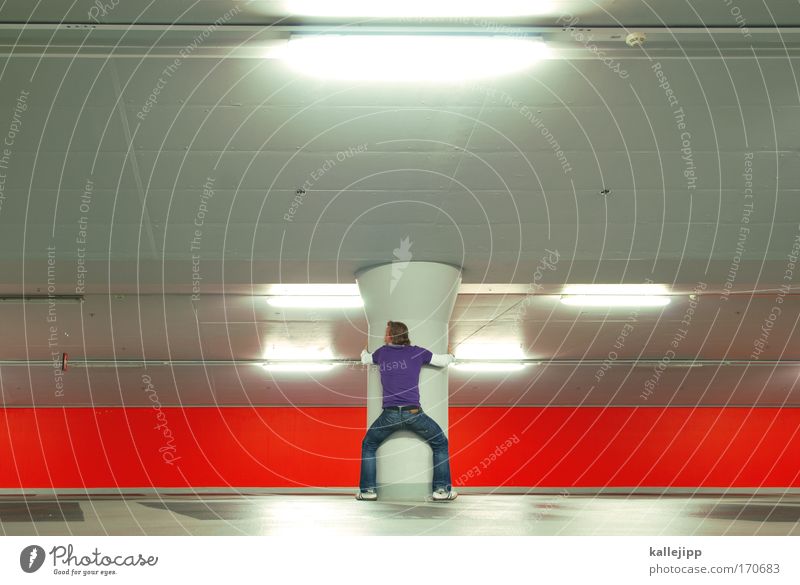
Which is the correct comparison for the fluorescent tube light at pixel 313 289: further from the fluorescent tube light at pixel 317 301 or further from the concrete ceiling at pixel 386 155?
the concrete ceiling at pixel 386 155

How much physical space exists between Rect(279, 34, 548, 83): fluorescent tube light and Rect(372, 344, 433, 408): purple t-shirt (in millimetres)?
3234

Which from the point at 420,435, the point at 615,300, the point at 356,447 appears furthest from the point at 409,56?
the point at 356,447

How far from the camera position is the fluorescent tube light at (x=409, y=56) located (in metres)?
6.71

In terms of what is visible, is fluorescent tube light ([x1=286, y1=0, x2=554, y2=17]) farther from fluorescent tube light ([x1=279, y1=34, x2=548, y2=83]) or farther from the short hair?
the short hair

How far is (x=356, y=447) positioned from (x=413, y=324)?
12.2 m

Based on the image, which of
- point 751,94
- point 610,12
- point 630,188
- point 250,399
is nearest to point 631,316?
point 630,188

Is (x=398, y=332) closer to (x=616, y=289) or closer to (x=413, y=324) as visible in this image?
(x=413, y=324)

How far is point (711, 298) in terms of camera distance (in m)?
13.4

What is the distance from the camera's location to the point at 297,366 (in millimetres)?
19000

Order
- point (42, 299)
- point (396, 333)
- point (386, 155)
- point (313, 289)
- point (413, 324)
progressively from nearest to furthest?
point (386, 155)
point (396, 333)
point (413, 324)
point (313, 289)
point (42, 299)

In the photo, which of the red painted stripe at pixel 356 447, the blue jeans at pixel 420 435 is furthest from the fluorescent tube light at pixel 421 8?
the red painted stripe at pixel 356 447

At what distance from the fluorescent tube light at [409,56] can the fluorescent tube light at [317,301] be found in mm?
6181

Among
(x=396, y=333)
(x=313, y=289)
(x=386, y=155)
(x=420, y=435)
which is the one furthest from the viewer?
(x=313, y=289)

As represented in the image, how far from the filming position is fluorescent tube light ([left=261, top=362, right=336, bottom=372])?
1867 centimetres
